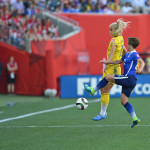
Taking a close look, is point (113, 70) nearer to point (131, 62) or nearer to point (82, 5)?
point (131, 62)

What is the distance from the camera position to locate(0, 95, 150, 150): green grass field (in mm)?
7902

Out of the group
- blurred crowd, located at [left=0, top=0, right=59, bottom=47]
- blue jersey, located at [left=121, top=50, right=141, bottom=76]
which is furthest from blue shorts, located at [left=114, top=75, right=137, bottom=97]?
blurred crowd, located at [left=0, top=0, right=59, bottom=47]

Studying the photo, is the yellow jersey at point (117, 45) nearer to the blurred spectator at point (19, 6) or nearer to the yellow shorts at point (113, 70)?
the yellow shorts at point (113, 70)

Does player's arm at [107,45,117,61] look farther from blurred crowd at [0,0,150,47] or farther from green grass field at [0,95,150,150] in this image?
blurred crowd at [0,0,150,47]

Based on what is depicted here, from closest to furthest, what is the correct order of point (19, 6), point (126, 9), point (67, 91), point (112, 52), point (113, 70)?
point (112, 52) < point (113, 70) < point (67, 91) < point (19, 6) < point (126, 9)

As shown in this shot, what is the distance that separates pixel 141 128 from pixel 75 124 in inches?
64.1

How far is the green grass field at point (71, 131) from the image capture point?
7902 millimetres

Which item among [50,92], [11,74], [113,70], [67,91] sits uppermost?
[113,70]

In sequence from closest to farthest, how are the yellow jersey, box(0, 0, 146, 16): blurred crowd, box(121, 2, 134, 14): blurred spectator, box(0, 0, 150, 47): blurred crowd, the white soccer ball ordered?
the yellow jersey < the white soccer ball < box(0, 0, 150, 47): blurred crowd < box(0, 0, 146, 16): blurred crowd < box(121, 2, 134, 14): blurred spectator

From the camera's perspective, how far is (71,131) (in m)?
9.56

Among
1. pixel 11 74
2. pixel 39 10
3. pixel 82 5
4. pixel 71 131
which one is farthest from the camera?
pixel 82 5

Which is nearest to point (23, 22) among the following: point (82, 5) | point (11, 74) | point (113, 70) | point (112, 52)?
A: point (11, 74)

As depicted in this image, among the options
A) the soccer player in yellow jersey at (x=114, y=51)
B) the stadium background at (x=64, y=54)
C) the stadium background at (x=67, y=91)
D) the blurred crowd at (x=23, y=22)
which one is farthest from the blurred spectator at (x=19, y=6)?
the soccer player in yellow jersey at (x=114, y=51)

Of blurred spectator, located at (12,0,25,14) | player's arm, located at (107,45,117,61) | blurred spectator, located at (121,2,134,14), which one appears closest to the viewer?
player's arm, located at (107,45,117,61)
